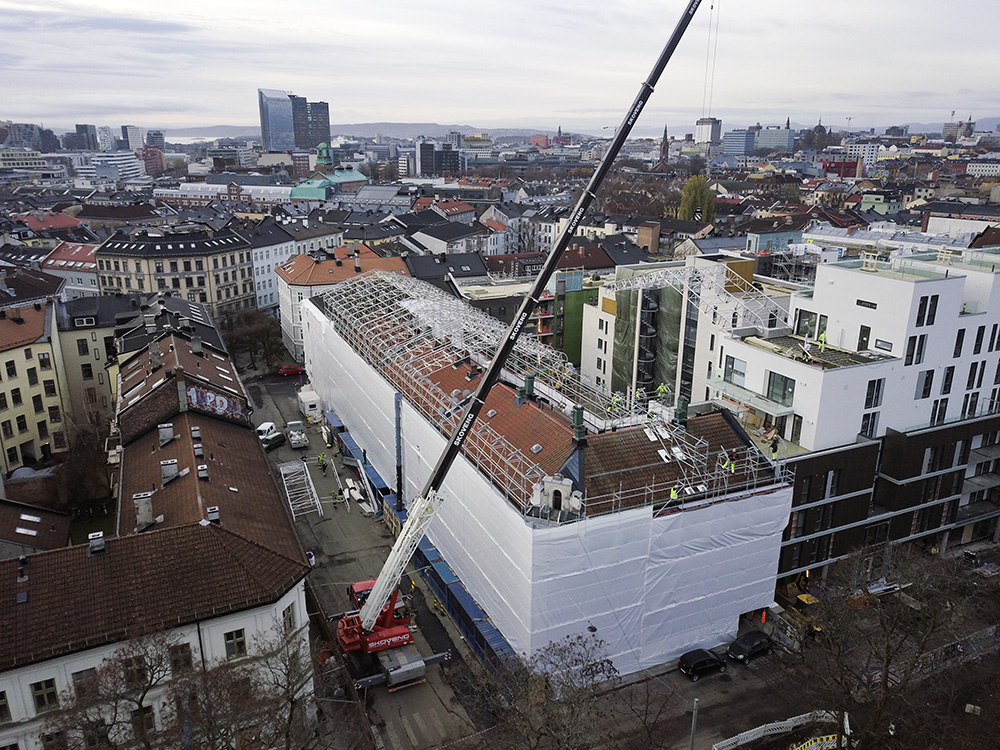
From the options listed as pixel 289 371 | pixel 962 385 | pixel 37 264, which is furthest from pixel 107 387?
pixel 962 385

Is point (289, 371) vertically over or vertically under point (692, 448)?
under

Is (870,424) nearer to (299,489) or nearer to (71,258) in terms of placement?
(299,489)

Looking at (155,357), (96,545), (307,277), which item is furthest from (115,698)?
(307,277)

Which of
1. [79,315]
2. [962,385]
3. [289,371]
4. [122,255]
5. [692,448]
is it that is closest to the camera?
[692,448]

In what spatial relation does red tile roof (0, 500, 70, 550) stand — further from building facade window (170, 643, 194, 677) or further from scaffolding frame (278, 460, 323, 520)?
scaffolding frame (278, 460, 323, 520)

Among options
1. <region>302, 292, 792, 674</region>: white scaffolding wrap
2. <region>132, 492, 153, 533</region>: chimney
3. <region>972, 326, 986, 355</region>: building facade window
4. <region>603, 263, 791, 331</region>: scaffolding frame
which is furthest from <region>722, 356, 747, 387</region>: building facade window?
<region>132, 492, 153, 533</region>: chimney

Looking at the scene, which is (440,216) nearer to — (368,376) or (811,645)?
(368,376)

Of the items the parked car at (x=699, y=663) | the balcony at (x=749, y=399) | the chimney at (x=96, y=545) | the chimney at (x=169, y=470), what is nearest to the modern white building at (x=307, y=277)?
the balcony at (x=749, y=399)
